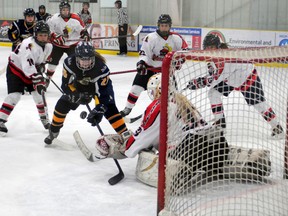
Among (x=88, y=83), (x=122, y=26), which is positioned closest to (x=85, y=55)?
(x=88, y=83)

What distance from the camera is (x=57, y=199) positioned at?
3.21 metres

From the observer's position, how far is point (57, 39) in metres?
6.75

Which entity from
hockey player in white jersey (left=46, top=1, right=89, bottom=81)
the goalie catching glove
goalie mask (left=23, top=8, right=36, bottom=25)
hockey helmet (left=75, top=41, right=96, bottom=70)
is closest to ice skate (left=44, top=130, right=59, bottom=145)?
hockey helmet (left=75, top=41, right=96, bottom=70)

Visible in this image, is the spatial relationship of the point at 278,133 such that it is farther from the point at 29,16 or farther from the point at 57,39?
the point at 29,16

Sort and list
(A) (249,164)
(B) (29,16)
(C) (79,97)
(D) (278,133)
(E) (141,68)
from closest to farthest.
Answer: (A) (249,164) < (D) (278,133) < (C) (79,97) < (E) (141,68) < (B) (29,16)

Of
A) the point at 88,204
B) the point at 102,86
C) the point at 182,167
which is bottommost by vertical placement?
the point at 88,204

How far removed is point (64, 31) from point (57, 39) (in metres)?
0.21

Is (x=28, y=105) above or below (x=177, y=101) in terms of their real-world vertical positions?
below

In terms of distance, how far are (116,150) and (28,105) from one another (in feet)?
9.03

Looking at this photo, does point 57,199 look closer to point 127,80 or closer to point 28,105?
point 28,105

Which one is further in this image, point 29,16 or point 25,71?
point 29,16

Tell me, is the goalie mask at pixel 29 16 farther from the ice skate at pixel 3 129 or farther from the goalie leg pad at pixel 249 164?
the goalie leg pad at pixel 249 164

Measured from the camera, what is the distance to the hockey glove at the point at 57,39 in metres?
6.72

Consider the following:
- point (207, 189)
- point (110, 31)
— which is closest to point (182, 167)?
point (207, 189)
